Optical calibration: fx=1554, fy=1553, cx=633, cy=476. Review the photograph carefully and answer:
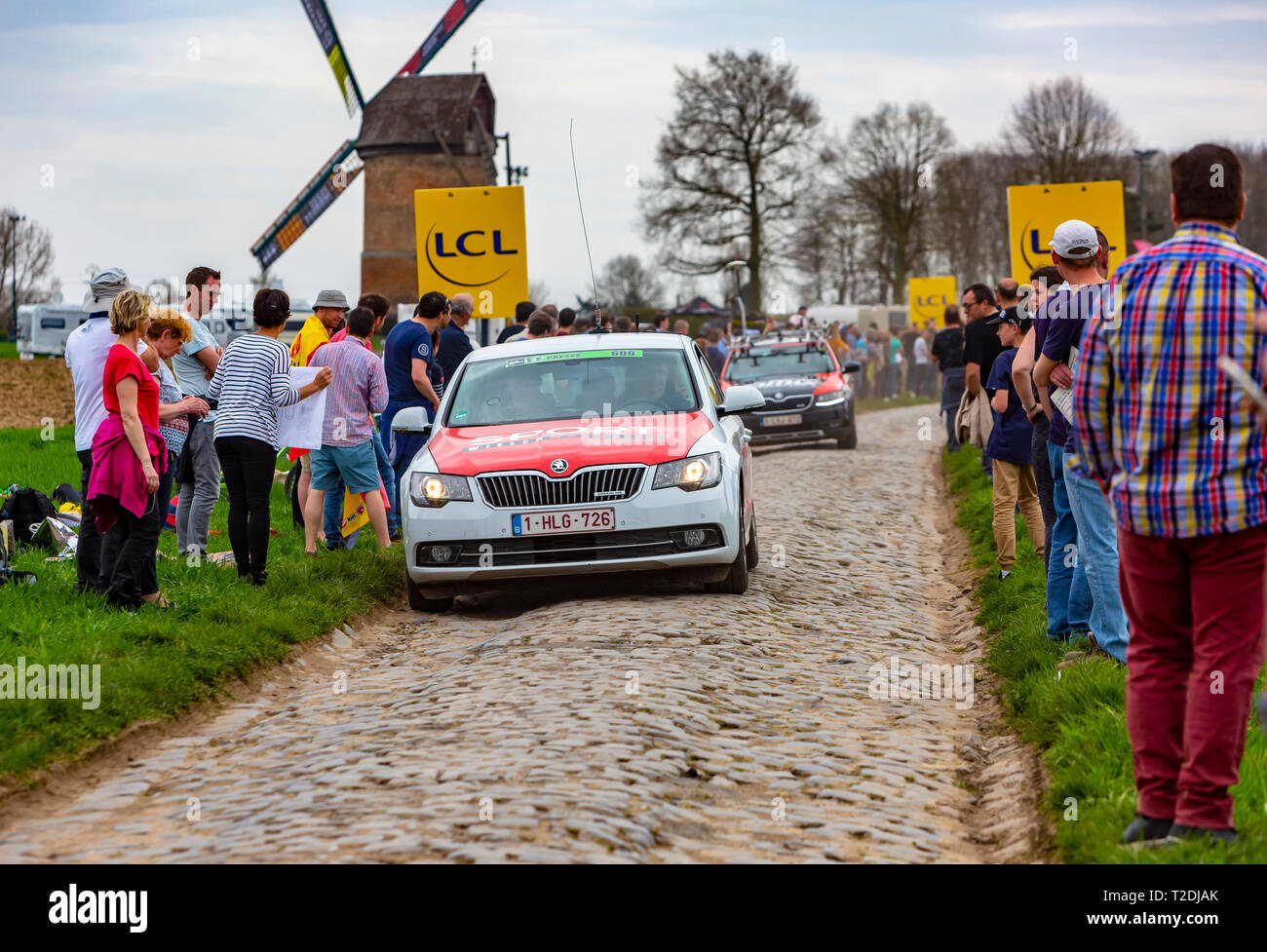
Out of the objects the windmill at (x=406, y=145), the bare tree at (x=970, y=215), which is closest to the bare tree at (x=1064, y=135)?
the bare tree at (x=970, y=215)

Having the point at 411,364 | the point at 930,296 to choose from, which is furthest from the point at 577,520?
the point at 930,296

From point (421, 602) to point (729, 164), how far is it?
50.9 meters

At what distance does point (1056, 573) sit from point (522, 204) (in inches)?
496

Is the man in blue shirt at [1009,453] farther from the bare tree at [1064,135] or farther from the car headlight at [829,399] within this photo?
the bare tree at [1064,135]

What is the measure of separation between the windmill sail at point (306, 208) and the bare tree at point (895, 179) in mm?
21748

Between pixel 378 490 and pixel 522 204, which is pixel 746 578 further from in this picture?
pixel 522 204

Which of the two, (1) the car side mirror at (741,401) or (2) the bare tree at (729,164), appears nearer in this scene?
(1) the car side mirror at (741,401)

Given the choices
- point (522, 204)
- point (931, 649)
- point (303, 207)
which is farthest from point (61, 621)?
point (303, 207)

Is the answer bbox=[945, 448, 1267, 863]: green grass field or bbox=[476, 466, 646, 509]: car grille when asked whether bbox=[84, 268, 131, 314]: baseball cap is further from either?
bbox=[945, 448, 1267, 863]: green grass field

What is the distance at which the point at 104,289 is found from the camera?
9.17m

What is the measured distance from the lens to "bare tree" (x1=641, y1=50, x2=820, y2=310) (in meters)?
59.1

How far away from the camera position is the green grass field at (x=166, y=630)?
6.68m

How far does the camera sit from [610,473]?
9.63 meters

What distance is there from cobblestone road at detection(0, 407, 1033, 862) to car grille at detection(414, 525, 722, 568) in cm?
34
